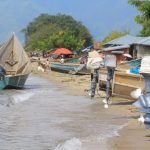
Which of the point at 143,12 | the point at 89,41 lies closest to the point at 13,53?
the point at 143,12

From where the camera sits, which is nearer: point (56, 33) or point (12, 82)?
point (12, 82)

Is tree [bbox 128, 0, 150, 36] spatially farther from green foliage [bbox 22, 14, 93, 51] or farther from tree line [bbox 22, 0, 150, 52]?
green foliage [bbox 22, 14, 93, 51]

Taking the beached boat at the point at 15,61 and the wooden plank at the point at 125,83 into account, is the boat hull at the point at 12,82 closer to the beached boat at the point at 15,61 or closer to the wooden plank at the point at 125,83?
the beached boat at the point at 15,61

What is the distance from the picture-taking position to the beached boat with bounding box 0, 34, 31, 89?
27.0 meters

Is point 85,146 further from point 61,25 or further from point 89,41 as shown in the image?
point 61,25

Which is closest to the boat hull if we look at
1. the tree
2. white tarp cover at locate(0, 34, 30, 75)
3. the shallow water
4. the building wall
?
white tarp cover at locate(0, 34, 30, 75)

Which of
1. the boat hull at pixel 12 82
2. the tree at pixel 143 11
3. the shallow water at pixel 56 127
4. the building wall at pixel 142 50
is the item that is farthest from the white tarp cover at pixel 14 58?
the shallow water at pixel 56 127

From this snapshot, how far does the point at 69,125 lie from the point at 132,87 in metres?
3.70

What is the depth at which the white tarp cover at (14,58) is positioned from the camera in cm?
2783

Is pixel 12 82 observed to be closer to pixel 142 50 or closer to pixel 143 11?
pixel 143 11

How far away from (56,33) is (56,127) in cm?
7018

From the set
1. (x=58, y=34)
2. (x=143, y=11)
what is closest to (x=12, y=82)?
(x=143, y=11)

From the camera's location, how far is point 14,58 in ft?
92.6

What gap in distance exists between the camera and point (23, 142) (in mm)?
9805
